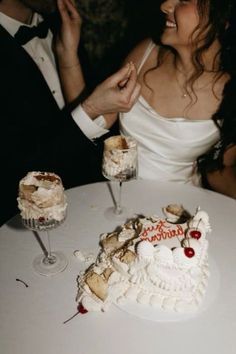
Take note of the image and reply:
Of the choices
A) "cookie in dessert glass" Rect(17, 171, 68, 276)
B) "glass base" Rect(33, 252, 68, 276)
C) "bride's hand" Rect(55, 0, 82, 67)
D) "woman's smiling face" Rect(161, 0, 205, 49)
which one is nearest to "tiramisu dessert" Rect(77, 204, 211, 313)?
"glass base" Rect(33, 252, 68, 276)

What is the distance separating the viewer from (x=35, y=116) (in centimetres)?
224

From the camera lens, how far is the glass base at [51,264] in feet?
4.79

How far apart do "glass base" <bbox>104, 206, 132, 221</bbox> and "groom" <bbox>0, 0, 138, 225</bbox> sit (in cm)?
33

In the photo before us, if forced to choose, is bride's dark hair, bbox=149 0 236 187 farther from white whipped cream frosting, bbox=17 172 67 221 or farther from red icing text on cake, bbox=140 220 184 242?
white whipped cream frosting, bbox=17 172 67 221

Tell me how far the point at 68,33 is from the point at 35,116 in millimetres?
629

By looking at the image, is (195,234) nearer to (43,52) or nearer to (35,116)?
(35,116)

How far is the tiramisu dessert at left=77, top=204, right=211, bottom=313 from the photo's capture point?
1.27 meters

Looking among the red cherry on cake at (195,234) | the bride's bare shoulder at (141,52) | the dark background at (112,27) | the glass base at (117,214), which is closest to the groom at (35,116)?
the glass base at (117,214)

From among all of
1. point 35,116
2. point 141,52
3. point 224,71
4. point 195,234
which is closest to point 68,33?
point 141,52

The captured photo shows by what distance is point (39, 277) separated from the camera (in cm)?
144

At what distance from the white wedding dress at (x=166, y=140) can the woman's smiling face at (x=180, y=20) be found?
38 centimetres

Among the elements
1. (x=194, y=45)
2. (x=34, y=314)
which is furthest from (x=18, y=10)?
(x=34, y=314)

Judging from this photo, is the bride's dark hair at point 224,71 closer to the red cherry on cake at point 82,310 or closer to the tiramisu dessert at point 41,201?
the tiramisu dessert at point 41,201

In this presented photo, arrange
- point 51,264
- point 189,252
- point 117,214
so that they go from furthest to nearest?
point 117,214, point 51,264, point 189,252
